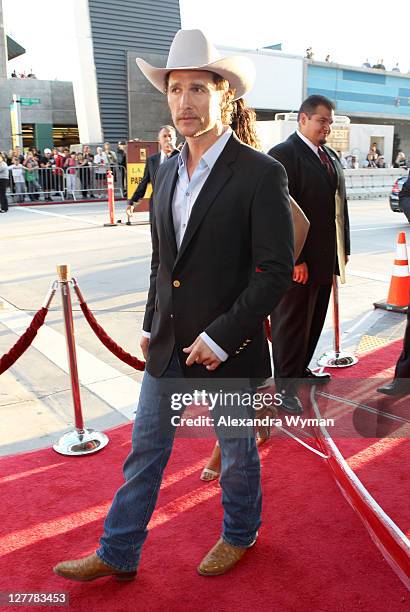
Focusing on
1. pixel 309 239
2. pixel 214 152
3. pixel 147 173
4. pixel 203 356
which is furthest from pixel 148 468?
pixel 147 173

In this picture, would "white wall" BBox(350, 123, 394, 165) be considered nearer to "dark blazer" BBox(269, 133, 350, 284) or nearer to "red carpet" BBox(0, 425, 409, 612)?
"dark blazer" BBox(269, 133, 350, 284)

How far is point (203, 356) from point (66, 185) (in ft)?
68.1

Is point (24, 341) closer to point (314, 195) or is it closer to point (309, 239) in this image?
point (309, 239)

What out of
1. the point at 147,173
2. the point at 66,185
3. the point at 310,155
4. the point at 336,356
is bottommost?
the point at 336,356

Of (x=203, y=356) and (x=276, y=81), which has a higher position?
(x=276, y=81)

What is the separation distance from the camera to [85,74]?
25500mm

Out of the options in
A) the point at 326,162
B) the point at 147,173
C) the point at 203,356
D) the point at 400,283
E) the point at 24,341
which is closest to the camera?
the point at 203,356

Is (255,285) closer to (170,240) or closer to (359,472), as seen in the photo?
(170,240)

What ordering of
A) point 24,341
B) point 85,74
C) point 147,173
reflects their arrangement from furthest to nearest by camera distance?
point 85,74 < point 147,173 < point 24,341

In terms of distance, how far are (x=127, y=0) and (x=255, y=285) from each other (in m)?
28.0

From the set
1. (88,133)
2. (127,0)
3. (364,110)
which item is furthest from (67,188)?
(364,110)

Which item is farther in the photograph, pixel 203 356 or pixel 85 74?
pixel 85 74

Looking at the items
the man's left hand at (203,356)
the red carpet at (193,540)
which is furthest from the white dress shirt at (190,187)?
A: the red carpet at (193,540)

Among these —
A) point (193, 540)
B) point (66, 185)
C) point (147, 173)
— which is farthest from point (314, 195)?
point (66, 185)
